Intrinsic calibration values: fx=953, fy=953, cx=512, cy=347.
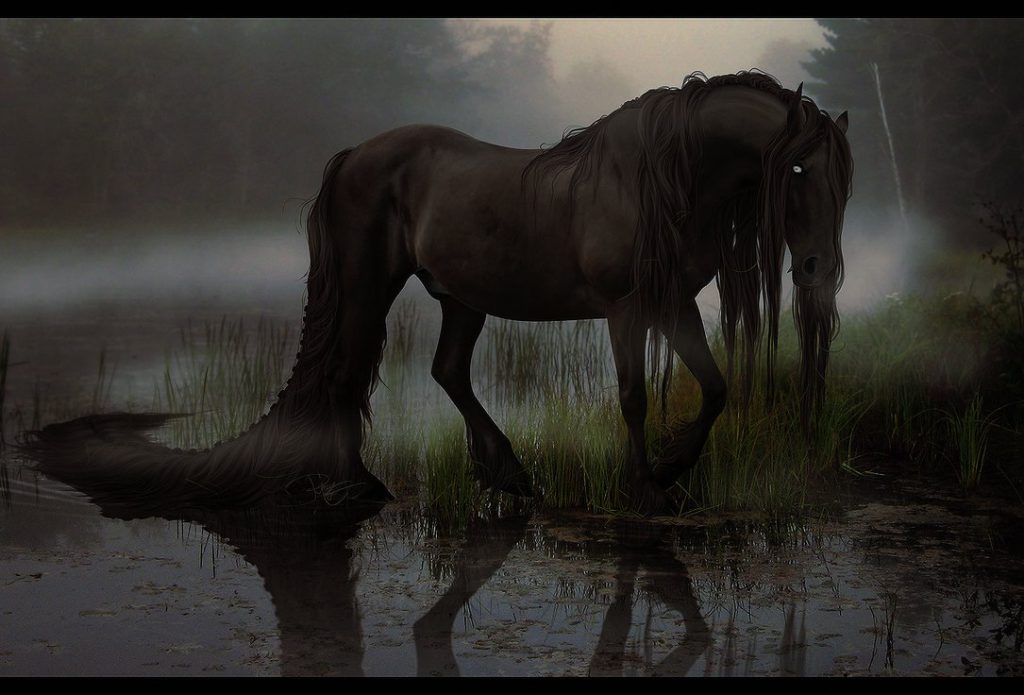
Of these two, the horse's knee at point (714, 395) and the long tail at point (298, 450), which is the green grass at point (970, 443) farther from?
the long tail at point (298, 450)

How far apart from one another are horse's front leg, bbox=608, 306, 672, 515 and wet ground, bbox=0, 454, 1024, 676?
0.13 meters

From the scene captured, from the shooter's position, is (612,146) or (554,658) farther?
(612,146)

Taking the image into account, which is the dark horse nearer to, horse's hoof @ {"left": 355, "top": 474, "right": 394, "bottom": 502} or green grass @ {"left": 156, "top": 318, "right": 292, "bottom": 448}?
horse's hoof @ {"left": 355, "top": 474, "right": 394, "bottom": 502}

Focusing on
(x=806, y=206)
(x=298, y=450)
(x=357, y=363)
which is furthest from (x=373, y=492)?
(x=806, y=206)

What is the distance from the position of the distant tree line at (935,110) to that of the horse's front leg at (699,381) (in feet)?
22.2

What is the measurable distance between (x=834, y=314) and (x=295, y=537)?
7.37 feet

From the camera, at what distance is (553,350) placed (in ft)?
17.3

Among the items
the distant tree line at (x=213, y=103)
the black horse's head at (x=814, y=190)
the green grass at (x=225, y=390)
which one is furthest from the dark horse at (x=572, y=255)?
the distant tree line at (x=213, y=103)

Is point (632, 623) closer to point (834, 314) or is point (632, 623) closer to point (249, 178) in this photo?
point (834, 314)

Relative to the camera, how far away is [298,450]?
171 inches

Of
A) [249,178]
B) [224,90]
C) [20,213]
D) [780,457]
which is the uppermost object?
[224,90]

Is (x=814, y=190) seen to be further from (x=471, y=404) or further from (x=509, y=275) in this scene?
(x=471, y=404)

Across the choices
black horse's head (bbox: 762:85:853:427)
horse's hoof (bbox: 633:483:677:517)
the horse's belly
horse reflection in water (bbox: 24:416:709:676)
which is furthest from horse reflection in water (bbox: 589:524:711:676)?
black horse's head (bbox: 762:85:853:427)

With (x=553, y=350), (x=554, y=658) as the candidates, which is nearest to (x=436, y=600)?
(x=554, y=658)
